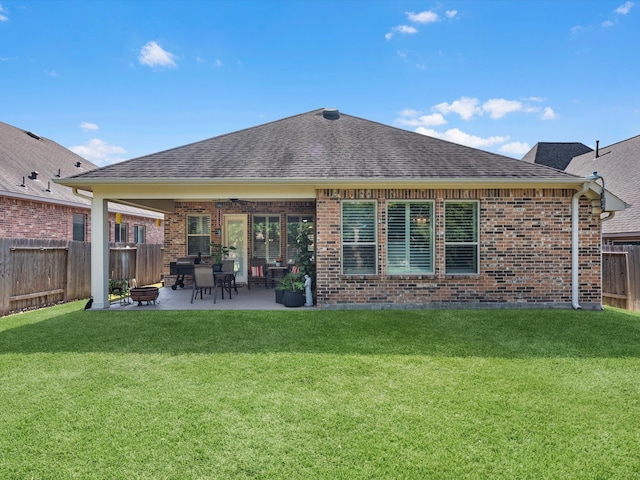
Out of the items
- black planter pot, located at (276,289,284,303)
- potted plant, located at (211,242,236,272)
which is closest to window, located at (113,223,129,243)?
potted plant, located at (211,242,236,272)

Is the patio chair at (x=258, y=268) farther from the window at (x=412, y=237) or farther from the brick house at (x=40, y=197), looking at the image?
the window at (x=412, y=237)

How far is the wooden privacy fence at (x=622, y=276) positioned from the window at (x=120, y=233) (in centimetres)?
1848

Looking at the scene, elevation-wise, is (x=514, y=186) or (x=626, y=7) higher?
(x=626, y=7)

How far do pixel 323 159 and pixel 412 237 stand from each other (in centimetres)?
295

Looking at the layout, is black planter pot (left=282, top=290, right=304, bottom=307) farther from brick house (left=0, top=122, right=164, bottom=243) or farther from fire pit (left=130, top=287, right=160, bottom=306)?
brick house (left=0, top=122, right=164, bottom=243)

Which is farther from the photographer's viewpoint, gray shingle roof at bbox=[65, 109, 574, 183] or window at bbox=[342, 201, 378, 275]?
window at bbox=[342, 201, 378, 275]

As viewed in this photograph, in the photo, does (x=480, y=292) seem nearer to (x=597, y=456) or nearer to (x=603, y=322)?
(x=603, y=322)

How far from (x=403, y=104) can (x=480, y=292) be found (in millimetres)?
11582

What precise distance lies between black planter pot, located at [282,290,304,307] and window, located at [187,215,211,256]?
5363mm

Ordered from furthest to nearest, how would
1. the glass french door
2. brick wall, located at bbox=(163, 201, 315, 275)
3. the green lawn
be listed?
the glass french door, brick wall, located at bbox=(163, 201, 315, 275), the green lawn

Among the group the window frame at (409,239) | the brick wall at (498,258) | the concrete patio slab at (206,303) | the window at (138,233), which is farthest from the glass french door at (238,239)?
the window at (138,233)

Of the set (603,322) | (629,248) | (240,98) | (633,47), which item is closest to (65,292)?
(240,98)

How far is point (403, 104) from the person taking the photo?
17547 millimetres

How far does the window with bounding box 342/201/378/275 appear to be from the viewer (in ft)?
29.0
